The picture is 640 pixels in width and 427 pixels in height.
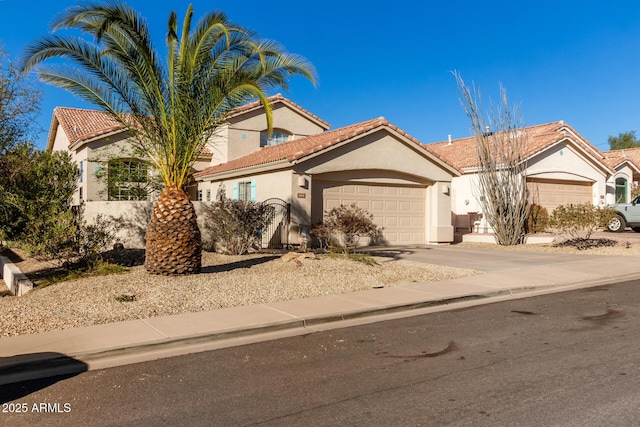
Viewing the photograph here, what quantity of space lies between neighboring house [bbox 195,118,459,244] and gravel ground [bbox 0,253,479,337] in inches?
161

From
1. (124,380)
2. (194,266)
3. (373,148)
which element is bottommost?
(124,380)

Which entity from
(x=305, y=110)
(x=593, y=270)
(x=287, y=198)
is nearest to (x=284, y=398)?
(x=593, y=270)

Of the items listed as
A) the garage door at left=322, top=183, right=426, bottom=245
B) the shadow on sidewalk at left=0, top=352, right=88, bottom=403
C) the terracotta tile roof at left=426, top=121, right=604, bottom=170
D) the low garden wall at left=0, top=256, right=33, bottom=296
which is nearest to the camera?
the shadow on sidewalk at left=0, top=352, right=88, bottom=403

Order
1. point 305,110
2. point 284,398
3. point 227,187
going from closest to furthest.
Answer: point 284,398 < point 227,187 < point 305,110

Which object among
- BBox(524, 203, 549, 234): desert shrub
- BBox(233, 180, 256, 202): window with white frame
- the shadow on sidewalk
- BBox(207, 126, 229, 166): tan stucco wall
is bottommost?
the shadow on sidewalk

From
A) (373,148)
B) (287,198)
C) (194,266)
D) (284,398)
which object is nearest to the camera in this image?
(284,398)

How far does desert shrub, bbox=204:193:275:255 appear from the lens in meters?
15.0

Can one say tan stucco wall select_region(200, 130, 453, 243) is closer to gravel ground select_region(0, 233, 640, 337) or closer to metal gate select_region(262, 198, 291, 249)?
metal gate select_region(262, 198, 291, 249)

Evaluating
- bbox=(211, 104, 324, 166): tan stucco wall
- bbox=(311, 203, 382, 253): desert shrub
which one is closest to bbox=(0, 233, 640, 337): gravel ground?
bbox=(311, 203, 382, 253): desert shrub

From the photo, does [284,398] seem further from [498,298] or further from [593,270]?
[593,270]

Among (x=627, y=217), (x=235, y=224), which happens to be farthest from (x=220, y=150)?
(x=627, y=217)

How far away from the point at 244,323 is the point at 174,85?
18.6 feet

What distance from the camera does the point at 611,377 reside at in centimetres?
538

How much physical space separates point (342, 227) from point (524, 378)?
31.0 ft
